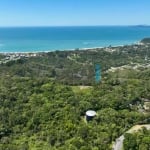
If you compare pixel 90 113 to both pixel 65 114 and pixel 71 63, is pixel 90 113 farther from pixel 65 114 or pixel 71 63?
pixel 71 63

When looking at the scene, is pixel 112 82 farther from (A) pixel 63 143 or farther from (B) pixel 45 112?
(A) pixel 63 143

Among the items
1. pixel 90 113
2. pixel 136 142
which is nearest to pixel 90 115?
pixel 90 113

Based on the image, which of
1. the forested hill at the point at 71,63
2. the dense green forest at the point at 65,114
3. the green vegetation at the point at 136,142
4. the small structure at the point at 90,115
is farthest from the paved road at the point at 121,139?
the forested hill at the point at 71,63

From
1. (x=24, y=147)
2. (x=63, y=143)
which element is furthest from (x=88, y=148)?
(x=24, y=147)

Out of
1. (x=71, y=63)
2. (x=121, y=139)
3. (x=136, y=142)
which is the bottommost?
(x=71, y=63)

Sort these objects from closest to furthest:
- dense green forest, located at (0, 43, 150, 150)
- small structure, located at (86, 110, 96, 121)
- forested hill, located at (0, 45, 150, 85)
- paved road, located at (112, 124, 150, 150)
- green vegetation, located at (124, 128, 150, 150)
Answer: green vegetation, located at (124, 128, 150, 150) < paved road, located at (112, 124, 150, 150) < dense green forest, located at (0, 43, 150, 150) < small structure, located at (86, 110, 96, 121) < forested hill, located at (0, 45, 150, 85)

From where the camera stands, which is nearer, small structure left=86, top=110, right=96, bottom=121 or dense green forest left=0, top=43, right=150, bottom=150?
dense green forest left=0, top=43, right=150, bottom=150

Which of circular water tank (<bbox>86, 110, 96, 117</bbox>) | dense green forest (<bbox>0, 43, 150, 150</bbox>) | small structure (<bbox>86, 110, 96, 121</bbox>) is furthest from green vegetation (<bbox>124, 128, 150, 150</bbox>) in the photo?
circular water tank (<bbox>86, 110, 96, 117</bbox>)

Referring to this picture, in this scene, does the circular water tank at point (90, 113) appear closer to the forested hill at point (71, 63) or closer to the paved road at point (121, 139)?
the paved road at point (121, 139)

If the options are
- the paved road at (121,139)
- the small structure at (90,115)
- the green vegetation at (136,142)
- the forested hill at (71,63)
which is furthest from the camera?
the forested hill at (71,63)

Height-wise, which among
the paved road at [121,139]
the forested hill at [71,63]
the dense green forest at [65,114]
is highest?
the dense green forest at [65,114]

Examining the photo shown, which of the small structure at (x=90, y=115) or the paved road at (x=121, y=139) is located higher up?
the small structure at (x=90, y=115)

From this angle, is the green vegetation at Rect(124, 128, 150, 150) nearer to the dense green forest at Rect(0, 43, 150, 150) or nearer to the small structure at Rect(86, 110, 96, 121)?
the dense green forest at Rect(0, 43, 150, 150)
